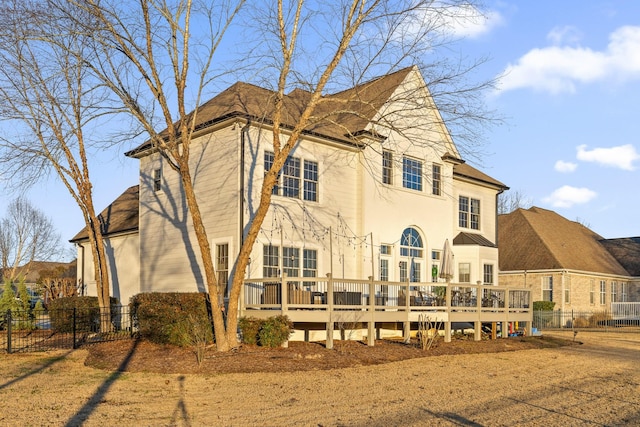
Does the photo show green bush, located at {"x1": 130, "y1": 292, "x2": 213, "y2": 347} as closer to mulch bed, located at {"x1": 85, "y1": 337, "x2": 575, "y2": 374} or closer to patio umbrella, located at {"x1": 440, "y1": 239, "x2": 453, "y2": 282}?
mulch bed, located at {"x1": 85, "y1": 337, "x2": 575, "y2": 374}

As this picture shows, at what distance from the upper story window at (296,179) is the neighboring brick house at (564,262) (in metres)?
20.7

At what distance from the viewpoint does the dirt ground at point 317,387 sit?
32.8 feet

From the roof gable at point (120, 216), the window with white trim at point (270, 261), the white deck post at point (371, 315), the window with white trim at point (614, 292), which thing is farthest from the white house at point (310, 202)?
the window with white trim at point (614, 292)

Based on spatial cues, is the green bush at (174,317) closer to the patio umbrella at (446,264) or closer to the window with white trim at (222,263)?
the window with white trim at (222,263)

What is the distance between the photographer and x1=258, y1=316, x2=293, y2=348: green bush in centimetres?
1716

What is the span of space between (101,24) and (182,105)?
2679mm

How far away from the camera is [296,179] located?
21484 mm

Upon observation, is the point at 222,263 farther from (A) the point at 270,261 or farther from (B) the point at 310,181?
(B) the point at 310,181

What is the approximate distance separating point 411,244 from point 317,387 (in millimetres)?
12662

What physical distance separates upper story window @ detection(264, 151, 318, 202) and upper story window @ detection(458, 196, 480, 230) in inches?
355

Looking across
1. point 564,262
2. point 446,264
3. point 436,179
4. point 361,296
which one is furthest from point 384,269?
point 564,262

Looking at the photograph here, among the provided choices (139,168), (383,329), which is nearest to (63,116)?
(139,168)

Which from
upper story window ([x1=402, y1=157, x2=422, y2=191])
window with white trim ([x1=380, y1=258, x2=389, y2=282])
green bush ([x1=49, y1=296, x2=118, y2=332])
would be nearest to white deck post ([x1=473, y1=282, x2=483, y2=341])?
window with white trim ([x1=380, y1=258, x2=389, y2=282])

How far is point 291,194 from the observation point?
838 inches
